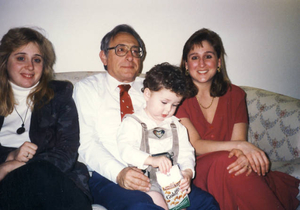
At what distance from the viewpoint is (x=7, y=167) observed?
1.20 meters

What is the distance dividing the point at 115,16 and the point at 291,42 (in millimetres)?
2517

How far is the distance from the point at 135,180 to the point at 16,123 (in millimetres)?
997

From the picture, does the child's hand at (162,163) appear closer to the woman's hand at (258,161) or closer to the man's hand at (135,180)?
the man's hand at (135,180)

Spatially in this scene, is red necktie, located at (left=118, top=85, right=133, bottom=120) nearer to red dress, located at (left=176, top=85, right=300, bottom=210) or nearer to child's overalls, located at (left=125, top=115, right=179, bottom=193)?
child's overalls, located at (left=125, top=115, right=179, bottom=193)

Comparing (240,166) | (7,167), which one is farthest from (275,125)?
(7,167)

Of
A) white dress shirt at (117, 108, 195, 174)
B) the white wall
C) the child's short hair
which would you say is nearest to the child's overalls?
Answer: white dress shirt at (117, 108, 195, 174)

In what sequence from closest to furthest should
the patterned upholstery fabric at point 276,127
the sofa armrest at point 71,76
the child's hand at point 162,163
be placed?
the child's hand at point 162,163, the patterned upholstery fabric at point 276,127, the sofa armrest at point 71,76

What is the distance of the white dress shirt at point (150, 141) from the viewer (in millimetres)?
1235

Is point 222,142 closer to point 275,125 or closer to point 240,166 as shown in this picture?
point 240,166

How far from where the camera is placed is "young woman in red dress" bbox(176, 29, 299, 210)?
1.21 meters

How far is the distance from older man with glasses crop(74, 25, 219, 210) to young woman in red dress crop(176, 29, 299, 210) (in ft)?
0.53

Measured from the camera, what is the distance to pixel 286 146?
5.74 feet

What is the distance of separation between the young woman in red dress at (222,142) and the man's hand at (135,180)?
48cm

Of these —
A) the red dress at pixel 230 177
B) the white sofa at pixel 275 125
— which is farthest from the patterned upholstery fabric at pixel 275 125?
the red dress at pixel 230 177
